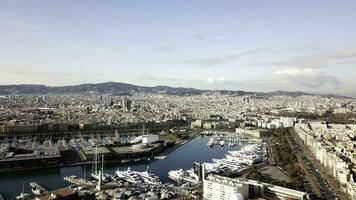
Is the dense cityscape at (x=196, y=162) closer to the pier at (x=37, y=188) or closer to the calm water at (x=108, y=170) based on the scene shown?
the pier at (x=37, y=188)

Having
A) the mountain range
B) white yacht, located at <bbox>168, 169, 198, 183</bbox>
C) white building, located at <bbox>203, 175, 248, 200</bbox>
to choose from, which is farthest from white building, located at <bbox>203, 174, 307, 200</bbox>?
the mountain range

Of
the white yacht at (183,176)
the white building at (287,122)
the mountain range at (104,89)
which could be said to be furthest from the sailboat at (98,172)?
the mountain range at (104,89)

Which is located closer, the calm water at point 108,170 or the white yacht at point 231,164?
the calm water at point 108,170

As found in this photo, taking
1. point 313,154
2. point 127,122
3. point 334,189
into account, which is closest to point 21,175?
point 334,189

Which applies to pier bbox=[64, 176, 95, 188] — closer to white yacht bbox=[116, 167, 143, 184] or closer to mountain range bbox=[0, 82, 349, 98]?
white yacht bbox=[116, 167, 143, 184]

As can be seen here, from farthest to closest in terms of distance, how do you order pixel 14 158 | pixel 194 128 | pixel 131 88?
1. pixel 131 88
2. pixel 194 128
3. pixel 14 158

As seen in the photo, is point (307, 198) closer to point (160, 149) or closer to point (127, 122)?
point (160, 149)
